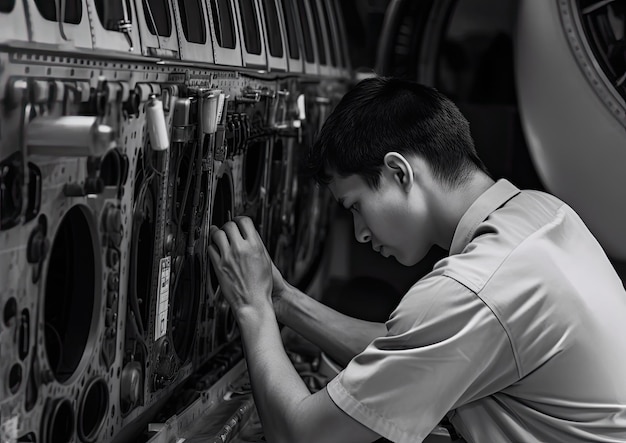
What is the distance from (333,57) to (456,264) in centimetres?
220

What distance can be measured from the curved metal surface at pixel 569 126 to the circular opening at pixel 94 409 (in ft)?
6.73

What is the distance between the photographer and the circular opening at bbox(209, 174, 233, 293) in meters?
2.08

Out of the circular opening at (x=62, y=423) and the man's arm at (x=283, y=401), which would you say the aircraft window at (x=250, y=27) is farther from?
the circular opening at (x=62, y=423)

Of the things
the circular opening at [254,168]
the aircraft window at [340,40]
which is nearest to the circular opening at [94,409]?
the circular opening at [254,168]

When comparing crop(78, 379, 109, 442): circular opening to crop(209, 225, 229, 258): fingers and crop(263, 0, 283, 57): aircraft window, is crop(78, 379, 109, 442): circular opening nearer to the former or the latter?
crop(209, 225, 229, 258): fingers

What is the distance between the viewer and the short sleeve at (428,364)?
139 centimetres

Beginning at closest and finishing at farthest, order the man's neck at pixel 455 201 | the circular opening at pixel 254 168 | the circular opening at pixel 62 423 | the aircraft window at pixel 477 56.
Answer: the circular opening at pixel 62 423 → the man's neck at pixel 455 201 → the circular opening at pixel 254 168 → the aircraft window at pixel 477 56

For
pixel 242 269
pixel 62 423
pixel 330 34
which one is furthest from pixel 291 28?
pixel 62 423

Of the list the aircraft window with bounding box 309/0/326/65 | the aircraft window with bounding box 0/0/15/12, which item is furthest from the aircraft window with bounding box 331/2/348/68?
the aircraft window with bounding box 0/0/15/12

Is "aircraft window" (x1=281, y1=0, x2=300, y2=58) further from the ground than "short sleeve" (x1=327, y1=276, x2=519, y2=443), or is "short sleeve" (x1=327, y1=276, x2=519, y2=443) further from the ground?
"aircraft window" (x1=281, y1=0, x2=300, y2=58)

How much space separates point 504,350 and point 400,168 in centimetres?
39

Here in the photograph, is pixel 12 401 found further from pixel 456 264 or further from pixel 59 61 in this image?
pixel 456 264

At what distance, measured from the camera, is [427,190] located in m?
1.60

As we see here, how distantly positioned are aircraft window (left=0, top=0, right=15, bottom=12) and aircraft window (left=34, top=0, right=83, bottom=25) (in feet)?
0.26
